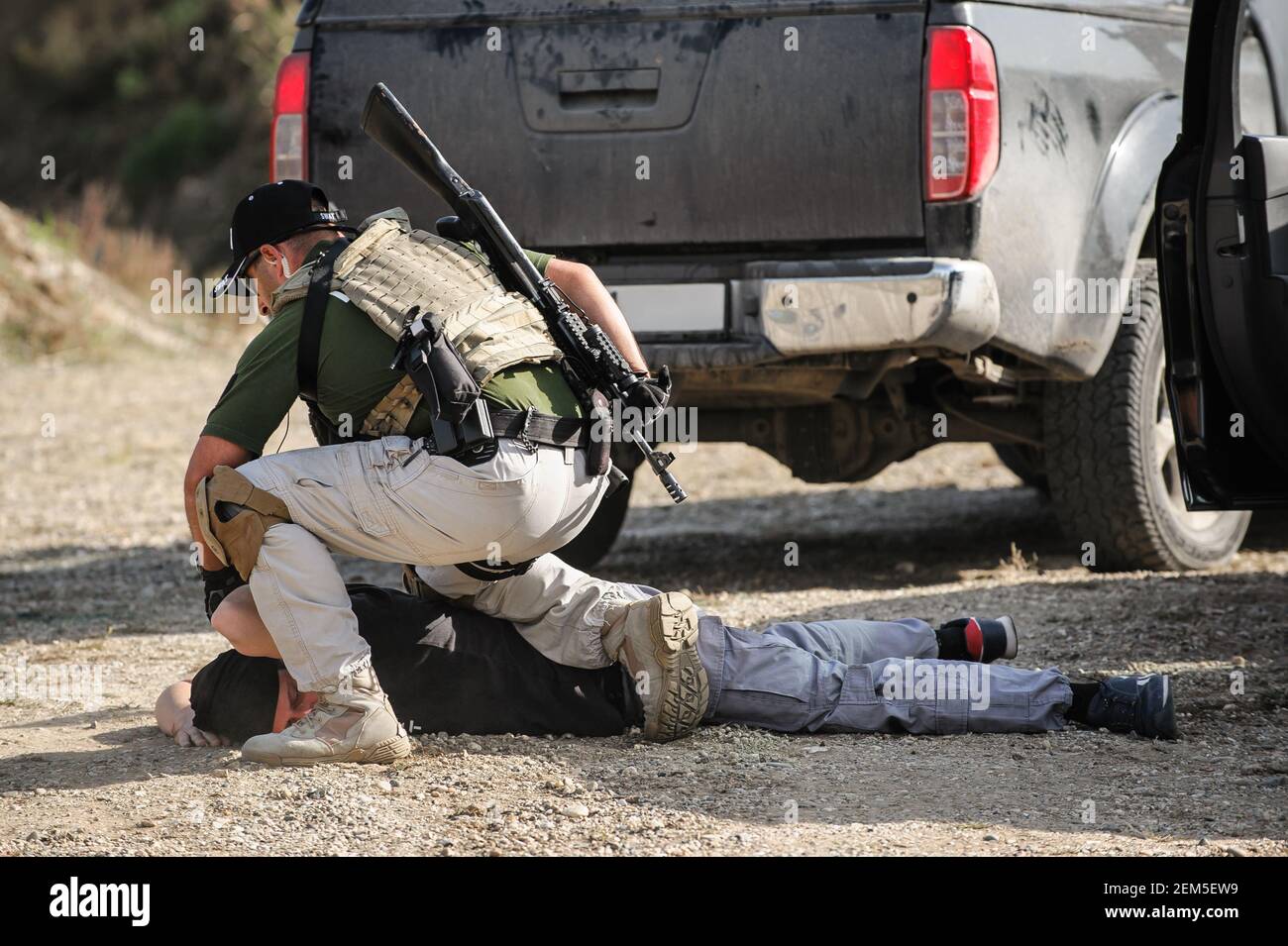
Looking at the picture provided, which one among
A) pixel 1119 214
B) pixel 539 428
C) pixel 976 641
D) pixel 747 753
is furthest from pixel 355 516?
pixel 1119 214

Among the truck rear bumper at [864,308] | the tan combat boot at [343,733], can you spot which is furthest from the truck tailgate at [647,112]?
the tan combat boot at [343,733]

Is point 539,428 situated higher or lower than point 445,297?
lower

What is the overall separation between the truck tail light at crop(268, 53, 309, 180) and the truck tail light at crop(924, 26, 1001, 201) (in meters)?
1.98

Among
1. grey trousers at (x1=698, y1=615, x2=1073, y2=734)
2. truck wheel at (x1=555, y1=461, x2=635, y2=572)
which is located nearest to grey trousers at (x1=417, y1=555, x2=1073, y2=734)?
grey trousers at (x1=698, y1=615, x2=1073, y2=734)

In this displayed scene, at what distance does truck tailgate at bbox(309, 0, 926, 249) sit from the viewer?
5.05 m

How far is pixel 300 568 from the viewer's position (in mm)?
3641

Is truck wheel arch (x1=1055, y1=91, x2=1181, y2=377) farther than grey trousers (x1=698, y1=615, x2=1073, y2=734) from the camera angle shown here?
Yes

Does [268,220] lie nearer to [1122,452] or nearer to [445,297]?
[445,297]

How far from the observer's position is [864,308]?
4.93 meters

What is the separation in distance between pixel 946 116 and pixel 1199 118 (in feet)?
2.83

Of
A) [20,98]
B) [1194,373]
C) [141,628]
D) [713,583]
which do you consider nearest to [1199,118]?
[1194,373]

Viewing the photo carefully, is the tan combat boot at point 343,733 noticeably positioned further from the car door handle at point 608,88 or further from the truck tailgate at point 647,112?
the car door handle at point 608,88

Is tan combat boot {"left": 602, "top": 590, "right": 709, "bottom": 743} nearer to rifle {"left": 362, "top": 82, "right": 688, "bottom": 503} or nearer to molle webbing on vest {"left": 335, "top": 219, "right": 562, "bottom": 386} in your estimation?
rifle {"left": 362, "top": 82, "right": 688, "bottom": 503}

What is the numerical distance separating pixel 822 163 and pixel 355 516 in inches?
83.2
